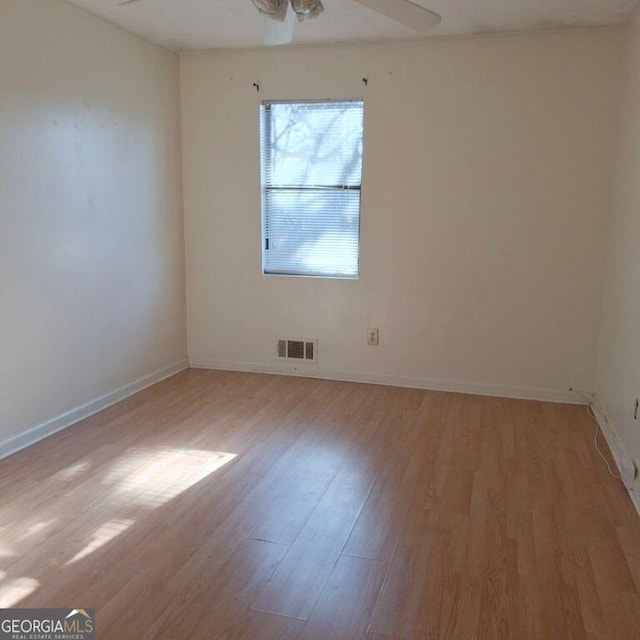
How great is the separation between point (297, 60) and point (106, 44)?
52.3 inches

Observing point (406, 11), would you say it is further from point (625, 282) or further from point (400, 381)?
point (400, 381)

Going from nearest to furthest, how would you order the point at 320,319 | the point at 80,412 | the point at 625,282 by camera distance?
1. the point at 625,282
2. the point at 80,412
3. the point at 320,319

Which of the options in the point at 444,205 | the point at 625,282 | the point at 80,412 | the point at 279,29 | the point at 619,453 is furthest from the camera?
the point at 444,205

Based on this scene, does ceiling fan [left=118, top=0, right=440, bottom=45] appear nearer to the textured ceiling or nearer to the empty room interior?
the empty room interior

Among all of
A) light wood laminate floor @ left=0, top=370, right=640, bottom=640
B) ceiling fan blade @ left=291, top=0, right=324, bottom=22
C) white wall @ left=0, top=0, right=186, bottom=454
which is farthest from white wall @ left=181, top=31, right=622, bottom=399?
ceiling fan blade @ left=291, top=0, right=324, bottom=22

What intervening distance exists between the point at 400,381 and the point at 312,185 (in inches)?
64.0

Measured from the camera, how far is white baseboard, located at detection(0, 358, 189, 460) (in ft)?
10.4

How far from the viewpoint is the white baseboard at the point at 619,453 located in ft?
8.95

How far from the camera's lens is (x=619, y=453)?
10.2 feet

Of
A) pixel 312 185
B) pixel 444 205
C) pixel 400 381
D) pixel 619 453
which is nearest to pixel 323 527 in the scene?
pixel 619 453

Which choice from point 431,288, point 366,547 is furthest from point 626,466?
point 431,288

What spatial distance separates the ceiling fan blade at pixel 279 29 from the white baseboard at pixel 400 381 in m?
2.53

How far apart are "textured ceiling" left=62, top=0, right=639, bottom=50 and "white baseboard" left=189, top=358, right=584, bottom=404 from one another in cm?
240

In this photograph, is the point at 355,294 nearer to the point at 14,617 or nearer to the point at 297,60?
the point at 297,60
